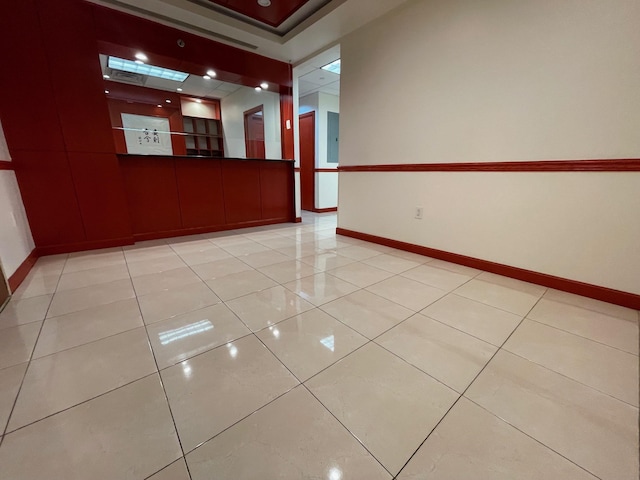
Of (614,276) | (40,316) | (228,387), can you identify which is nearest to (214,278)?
(40,316)

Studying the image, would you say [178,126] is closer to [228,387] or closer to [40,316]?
[40,316]

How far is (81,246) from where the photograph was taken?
2.91m

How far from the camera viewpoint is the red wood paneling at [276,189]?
4.36 m

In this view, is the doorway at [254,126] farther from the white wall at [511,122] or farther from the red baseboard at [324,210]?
the white wall at [511,122]

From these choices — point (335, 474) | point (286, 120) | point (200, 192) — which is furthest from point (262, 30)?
point (335, 474)

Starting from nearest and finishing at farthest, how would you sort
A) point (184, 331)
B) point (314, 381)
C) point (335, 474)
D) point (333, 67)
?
point (335, 474) → point (314, 381) → point (184, 331) → point (333, 67)

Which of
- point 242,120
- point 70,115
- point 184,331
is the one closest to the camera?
point 184,331

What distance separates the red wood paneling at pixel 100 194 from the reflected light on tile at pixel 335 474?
348 cm

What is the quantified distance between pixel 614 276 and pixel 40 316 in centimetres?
384

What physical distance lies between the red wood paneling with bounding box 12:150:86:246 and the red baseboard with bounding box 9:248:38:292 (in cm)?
24

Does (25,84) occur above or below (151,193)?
above

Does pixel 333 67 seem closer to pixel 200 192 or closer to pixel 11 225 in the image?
pixel 200 192

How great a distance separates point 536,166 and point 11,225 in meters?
4.36

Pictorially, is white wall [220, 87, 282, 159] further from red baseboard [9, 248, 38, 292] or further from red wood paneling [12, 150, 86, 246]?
red baseboard [9, 248, 38, 292]
